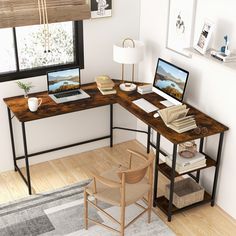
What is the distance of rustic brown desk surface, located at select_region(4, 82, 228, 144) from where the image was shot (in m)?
3.75

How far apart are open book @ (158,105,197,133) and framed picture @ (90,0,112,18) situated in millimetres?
1308

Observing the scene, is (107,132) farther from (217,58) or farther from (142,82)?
(217,58)

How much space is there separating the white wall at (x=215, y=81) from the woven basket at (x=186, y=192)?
0.16 m

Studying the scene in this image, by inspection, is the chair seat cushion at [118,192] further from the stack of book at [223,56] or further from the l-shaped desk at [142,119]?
the stack of book at [223,56]

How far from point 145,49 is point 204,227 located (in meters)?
1.98

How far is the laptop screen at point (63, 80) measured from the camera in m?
4.34

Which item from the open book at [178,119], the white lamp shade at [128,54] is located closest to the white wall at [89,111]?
the white lamp shade at [128,54]

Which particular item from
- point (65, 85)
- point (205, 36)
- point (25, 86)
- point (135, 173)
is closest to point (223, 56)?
point (205, 36)

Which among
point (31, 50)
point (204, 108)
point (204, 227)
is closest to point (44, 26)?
point (31, 50)

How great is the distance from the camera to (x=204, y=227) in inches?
154

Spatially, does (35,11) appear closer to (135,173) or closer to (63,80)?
(63,80)

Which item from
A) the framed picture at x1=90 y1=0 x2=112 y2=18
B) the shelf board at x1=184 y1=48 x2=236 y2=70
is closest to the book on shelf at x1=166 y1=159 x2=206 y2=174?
the shelf board at x1=184 y1=48 x2=236 y2=70

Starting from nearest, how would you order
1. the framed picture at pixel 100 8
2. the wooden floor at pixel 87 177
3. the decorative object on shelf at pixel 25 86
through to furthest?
1. the wooden floor at pixel 87 177
2. the decorative object on shelf at pixel 25 86
3. the framed picture at pixel 100 8

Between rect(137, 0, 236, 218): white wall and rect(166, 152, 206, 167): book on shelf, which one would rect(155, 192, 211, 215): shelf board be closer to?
rect(137, 0, 236, 218): white wall
